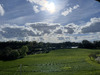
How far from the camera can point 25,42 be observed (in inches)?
5256

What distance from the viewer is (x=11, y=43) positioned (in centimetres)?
11825

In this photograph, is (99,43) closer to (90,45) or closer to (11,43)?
(90,45)

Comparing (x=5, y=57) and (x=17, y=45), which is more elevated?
(x=17, y=45)

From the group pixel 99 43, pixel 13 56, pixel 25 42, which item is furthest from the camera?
pixel 25 42

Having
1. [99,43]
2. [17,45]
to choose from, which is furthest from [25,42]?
[99,43]

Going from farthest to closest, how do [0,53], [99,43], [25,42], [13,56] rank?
[25,42], [99,43], [0,53], [13,56]

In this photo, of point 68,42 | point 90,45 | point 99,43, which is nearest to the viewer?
point 90,45

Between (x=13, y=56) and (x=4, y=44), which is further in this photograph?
(x=4, y=44)

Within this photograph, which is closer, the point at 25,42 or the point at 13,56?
the point at 13,56

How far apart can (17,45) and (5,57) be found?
4854 centimetres

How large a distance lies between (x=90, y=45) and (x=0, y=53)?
8456 centimetres

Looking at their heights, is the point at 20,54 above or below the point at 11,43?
below

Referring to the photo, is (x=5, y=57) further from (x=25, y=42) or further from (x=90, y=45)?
(x=90, y=45)

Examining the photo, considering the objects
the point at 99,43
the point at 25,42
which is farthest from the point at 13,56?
the point at 99,43
